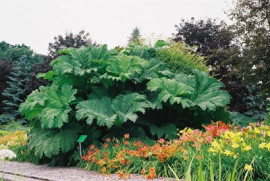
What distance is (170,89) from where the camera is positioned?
211 inches

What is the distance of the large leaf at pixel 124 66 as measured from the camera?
543cm

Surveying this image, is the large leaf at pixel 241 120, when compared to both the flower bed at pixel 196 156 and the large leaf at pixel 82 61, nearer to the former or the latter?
the flower bed at pixel 196 156

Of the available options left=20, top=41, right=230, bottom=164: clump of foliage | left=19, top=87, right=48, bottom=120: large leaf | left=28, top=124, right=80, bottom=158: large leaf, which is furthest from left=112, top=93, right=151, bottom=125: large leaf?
left=19, top=87, right=48, bottom=120: large leaf

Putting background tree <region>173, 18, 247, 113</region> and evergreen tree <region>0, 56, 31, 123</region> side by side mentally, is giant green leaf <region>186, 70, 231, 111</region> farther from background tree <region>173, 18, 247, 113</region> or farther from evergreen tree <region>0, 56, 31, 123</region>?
evergreen tree <region>0, 56, 31, 123</region>

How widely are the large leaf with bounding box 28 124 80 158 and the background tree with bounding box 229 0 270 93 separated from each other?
6.63 meters

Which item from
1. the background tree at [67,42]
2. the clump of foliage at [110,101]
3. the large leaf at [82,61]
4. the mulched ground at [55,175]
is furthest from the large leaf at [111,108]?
the background tree at [67,42]

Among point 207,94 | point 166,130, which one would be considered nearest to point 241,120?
point 207,94

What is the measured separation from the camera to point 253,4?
34.5 ft

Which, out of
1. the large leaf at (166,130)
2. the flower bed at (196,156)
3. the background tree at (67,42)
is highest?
the background tree at (67,42)

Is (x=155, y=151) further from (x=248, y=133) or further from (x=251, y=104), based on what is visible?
(x=251, y=104)

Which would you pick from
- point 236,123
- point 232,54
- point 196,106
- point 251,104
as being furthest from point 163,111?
point 251,104

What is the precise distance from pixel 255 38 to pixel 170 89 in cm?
553

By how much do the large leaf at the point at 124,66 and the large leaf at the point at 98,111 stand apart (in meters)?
0.48

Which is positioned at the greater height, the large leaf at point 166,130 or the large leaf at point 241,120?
the large leaf at point 241,120
